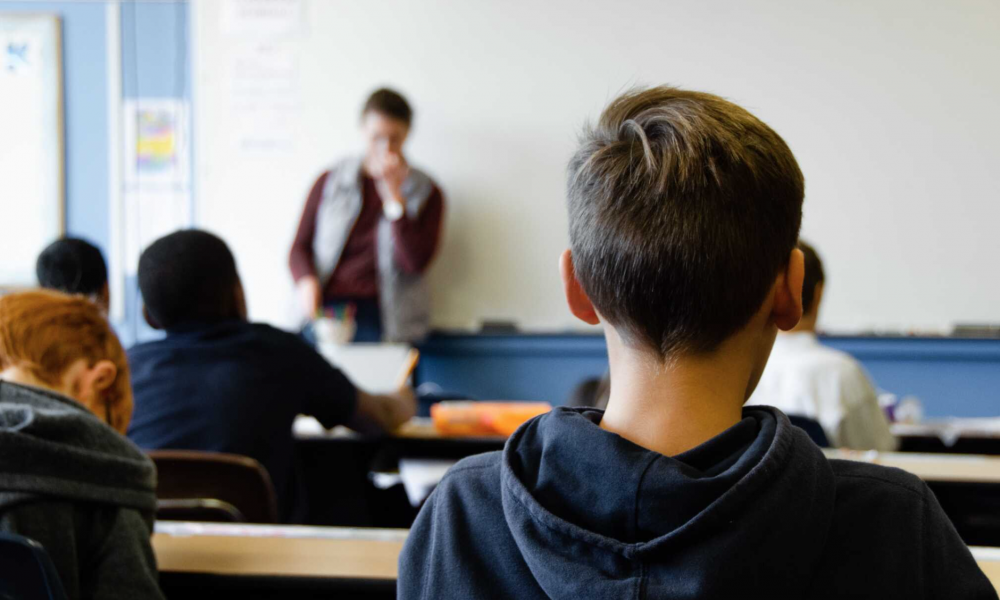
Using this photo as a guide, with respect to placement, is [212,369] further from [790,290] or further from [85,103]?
[85,103]

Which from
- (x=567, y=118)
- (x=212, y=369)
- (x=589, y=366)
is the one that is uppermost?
(x=567, y=118)

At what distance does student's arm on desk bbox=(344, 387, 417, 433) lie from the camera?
77.3 inches

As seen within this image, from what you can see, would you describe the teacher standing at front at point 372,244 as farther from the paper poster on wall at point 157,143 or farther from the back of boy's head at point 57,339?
the back of boy's head at point 57,339

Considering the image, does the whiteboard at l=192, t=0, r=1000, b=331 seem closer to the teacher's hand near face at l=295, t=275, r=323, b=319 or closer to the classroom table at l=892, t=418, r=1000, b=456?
the teacher's hand near face at l=295, t=275, r=323, b=319

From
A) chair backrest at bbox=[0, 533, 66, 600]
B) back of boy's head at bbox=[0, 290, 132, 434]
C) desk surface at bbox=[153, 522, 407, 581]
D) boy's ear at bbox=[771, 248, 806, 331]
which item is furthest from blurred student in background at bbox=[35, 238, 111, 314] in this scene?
boy's ear at bbox=[771, 248, 806, 331]

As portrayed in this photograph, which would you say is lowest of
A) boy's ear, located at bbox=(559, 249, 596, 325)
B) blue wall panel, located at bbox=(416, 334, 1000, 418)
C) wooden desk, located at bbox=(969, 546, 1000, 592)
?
blue wall panel, located at bbox=(416, 334, 1000, 418)

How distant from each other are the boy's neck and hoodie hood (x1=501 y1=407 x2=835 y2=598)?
5 cm

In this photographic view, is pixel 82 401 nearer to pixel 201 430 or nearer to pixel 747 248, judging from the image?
pixel 201 430

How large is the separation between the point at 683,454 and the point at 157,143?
4194mm

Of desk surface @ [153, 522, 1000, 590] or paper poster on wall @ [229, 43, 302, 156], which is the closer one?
desk surface @ [153, 522, 1000, 590]

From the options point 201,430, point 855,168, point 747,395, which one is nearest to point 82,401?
point 201,430

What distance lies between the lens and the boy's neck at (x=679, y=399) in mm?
682

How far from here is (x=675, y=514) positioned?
605mm

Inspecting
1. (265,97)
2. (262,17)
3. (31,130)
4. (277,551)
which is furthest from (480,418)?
(31,130)
